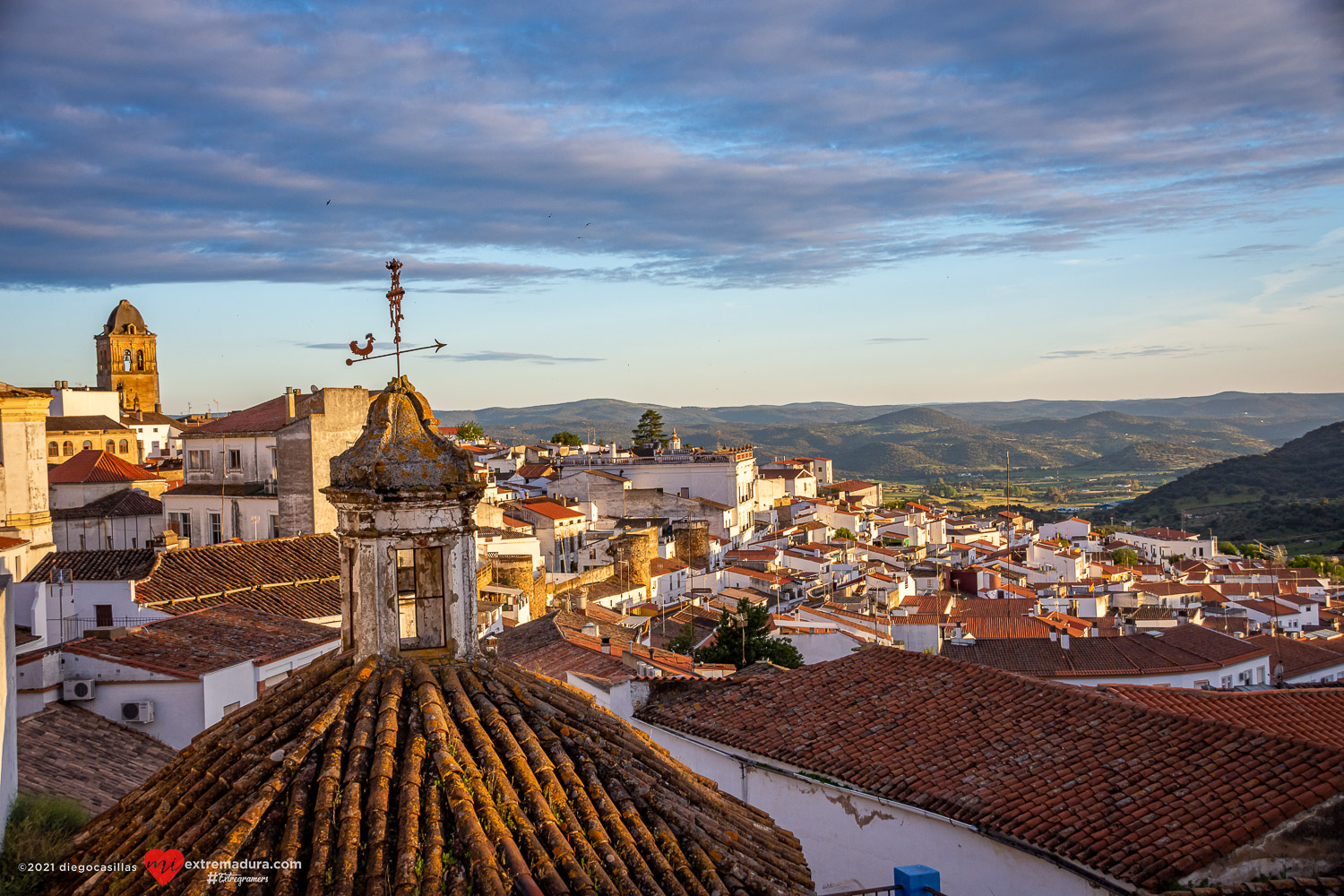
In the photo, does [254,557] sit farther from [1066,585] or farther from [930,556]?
[930,556]

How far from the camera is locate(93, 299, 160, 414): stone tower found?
314 feet

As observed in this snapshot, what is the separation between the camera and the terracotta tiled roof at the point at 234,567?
20609 millimetres

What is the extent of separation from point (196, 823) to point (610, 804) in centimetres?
181

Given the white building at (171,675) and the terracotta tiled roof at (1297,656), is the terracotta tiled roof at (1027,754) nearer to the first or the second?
the white building at (171,675)

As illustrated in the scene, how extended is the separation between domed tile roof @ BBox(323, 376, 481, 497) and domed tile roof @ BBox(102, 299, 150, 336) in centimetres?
10205

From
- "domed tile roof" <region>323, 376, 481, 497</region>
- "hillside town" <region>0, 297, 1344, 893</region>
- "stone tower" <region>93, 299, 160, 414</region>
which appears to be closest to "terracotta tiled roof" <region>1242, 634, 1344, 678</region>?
"hillside town" <region>0, 297, 1344, 893</region>

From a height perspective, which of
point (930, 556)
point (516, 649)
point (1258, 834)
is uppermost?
point (1258, 834)

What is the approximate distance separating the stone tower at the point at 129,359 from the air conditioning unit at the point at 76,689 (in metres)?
91.2

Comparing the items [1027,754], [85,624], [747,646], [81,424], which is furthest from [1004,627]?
[81,424]

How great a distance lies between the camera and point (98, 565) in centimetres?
2127

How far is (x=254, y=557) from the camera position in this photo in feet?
76.8

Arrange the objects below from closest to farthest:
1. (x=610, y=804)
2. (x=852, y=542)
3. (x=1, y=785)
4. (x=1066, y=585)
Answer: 1. (x=610, y=804)
2. (x=1, y=785)
3. (x=1066, y=585)
4. (x=852, y=542)

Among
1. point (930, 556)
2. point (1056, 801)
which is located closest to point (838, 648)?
point (1056, 801)

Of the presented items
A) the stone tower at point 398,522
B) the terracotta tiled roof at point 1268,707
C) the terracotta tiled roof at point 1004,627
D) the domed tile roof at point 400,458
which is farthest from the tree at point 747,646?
the domed tile roof at point 400,458
